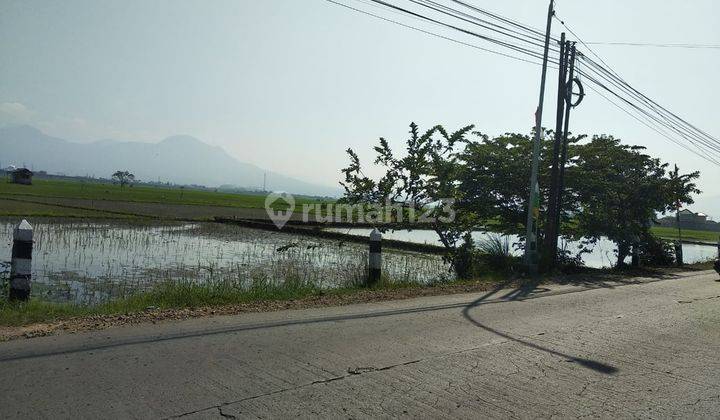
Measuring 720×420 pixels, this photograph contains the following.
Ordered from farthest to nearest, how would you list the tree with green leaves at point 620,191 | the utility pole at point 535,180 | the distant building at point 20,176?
the distant building at point 20,176 → the tree with green leaves at point 620,191 → the utility pole at point 535,180

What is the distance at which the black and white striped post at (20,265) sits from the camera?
6.47 m

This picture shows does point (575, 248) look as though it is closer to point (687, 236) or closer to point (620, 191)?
point (620, 191)

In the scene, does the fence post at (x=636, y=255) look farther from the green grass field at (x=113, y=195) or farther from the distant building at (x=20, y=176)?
the distant building at (x=20, y=176)

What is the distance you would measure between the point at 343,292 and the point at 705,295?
856 centimetres

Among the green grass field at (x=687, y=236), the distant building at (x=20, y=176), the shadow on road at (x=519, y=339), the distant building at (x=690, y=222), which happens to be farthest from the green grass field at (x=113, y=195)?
the distant building at (x=690, y=222)

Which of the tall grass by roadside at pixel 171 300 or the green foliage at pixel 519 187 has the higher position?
the green foliage at pixel 519 187

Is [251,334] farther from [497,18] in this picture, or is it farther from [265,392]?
[497,18]

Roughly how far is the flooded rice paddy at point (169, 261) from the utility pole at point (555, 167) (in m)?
3.25

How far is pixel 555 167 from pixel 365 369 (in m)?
13.0

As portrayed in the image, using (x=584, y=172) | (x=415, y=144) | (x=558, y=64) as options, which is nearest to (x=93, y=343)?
(x=415, y=144)

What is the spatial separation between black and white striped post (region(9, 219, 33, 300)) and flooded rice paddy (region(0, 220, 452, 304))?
2.45 metres

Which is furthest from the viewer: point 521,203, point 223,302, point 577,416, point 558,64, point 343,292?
point 521,203

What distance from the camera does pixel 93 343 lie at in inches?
199

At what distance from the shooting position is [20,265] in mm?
6527
